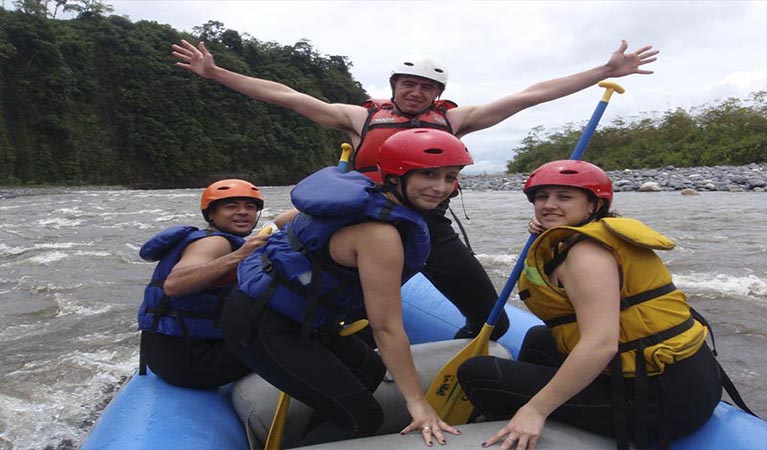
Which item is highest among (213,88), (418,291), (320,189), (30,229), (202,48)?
(213,88)

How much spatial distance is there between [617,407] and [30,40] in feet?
134

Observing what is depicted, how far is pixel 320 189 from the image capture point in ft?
6.86

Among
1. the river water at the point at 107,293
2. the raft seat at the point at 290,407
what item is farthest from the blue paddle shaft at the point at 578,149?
the river water at the point at 107,293

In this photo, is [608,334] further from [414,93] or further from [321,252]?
[414,93]

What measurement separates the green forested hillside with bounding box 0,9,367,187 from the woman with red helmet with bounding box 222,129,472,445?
35.3 meters

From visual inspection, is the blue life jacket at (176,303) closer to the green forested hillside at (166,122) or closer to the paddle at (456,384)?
the paddle at (456,384)

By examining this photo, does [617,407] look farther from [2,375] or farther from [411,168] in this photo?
[2,375]

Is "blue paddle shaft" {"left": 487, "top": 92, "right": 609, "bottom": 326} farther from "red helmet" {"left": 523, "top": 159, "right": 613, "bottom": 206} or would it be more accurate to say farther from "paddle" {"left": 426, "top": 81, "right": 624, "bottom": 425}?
"red helmet" {"left": 523, "top": 159, "right": 613, "bottom": 206}

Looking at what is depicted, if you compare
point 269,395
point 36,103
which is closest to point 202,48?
point 269,395

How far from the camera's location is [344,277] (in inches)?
82.7

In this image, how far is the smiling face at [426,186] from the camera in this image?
209 centimetres

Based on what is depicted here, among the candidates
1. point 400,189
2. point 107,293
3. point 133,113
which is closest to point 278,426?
point 400,189

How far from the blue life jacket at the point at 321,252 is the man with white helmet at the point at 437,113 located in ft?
3.04

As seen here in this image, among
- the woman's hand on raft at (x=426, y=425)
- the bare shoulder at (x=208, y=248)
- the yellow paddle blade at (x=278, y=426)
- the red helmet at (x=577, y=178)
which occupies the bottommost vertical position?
the yellow paddle blade at (x=278, y=426)
